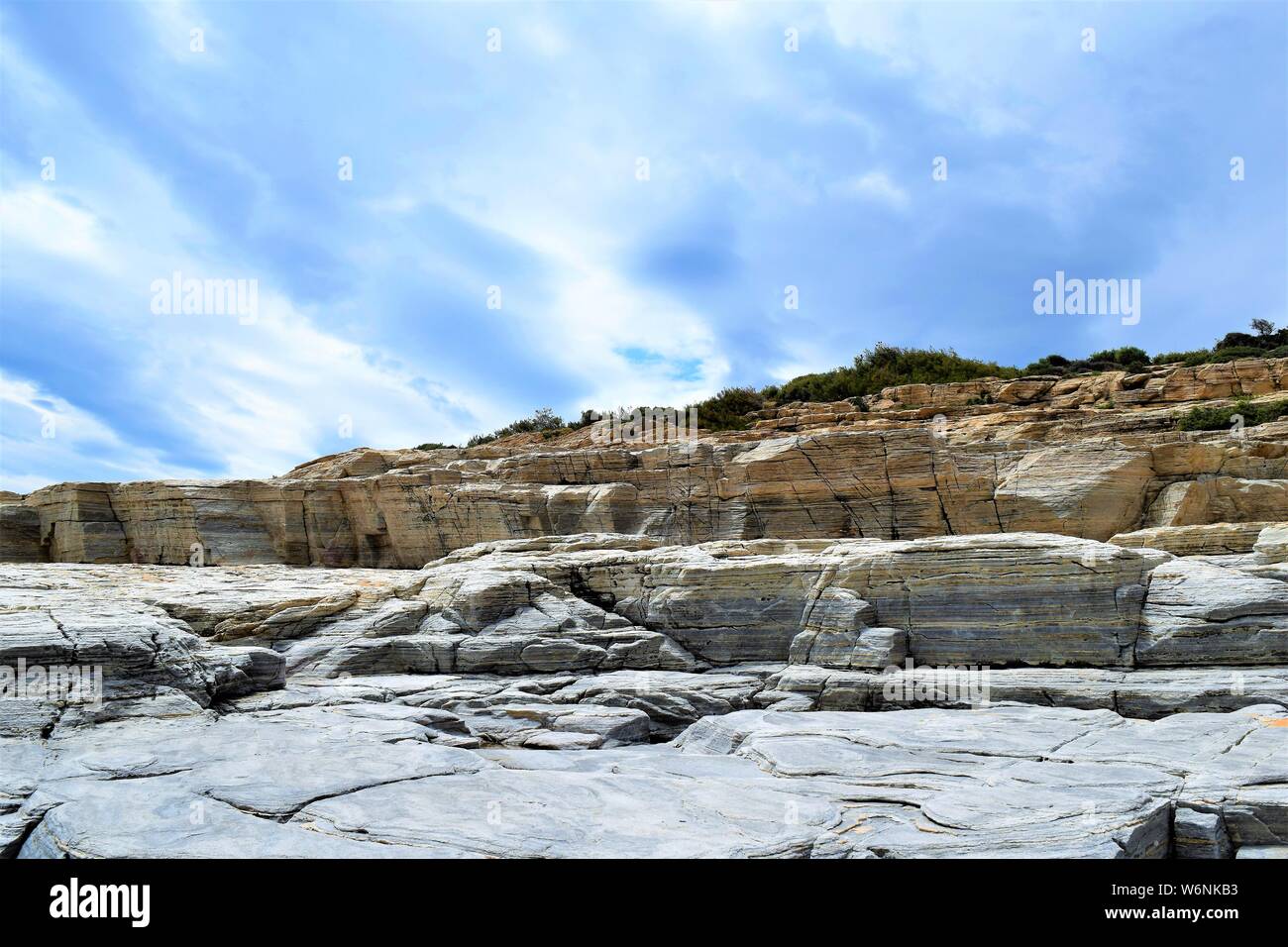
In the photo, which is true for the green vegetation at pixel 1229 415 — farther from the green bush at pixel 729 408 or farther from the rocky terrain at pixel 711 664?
the green bush at pixel 729 408

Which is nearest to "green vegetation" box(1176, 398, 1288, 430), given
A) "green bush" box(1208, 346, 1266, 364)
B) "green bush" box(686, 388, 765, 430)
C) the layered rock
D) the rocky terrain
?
the layered rock

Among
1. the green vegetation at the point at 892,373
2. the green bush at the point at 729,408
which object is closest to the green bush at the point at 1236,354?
the green vegetation at the point at 892,373

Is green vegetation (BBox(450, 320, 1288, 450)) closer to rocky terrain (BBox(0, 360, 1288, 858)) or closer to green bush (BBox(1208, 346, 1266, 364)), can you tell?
green bush (BBox(1208, 346, 1266, 364))

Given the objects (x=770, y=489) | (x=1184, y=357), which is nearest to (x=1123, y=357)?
(x=1184, y=357)

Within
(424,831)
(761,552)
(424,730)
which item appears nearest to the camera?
(424,831)

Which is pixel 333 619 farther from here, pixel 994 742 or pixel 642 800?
pixel 994 742

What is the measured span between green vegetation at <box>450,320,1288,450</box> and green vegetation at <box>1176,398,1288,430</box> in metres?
10.1

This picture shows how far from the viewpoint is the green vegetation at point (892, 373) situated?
4041cm

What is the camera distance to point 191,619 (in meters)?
16.3

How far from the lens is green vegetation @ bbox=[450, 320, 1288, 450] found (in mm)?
40406

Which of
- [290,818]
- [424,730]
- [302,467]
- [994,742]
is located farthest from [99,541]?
[994,742]

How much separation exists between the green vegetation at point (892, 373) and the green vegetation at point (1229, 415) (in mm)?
10064

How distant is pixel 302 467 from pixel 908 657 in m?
29.4

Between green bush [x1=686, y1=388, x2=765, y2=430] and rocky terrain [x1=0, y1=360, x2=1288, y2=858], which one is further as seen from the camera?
green bush [x1=686, y1=388, x2=765, y2=430]
